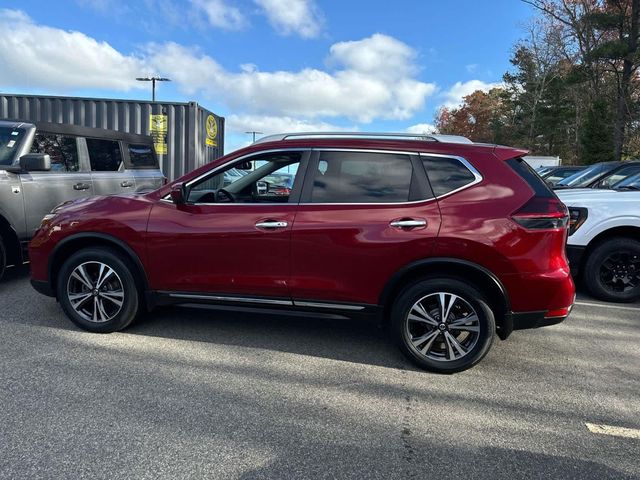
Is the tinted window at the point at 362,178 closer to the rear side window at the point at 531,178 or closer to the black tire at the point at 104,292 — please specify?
the rear side window at the point at 531,178

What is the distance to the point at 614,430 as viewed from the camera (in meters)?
2.99

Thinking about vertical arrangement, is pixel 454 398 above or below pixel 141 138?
below

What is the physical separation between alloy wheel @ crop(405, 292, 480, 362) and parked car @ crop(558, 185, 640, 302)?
292 centimetres

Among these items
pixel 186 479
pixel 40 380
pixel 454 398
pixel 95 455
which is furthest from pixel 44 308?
pixel 454 398

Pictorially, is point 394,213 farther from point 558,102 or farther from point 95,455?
point 558,102

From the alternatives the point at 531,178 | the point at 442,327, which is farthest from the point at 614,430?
the point at 531,178

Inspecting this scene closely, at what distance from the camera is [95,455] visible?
8.47ft

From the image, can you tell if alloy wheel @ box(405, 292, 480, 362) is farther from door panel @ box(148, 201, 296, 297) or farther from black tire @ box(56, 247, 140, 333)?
black tire @ box(56, 247, 140, 333)

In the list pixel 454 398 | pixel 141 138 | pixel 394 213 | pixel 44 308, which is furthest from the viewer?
pixel 141 138

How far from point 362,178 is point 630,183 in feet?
16.0

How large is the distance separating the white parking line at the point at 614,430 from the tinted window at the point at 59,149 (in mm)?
6489

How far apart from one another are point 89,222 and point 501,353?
12.3 feet

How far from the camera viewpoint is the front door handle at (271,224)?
12.6 feet

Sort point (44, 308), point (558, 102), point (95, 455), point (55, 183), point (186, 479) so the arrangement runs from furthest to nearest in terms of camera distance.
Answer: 1. point (558, 102)
2. point (55, 183)
3. point (44, 308)
4. point (95, 455)
5. point (186, 479)
